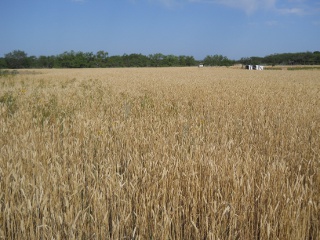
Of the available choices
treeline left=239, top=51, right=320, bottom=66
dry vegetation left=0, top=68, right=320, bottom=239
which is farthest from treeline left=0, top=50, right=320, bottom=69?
dry vegetation left=0, top=68, right=320, bottom=239

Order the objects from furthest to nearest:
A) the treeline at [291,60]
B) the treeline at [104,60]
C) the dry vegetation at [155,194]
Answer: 1. the treeline at [104,60]
2. the treeline at [291,60]
3. the dry vegetation at [155,194]

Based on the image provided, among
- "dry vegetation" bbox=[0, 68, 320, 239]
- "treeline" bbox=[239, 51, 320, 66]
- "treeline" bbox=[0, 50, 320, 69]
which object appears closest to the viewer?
"dry vegetation" bbox=[0, 68, 320, 239]

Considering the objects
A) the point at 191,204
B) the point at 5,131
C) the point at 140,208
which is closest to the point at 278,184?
the point at 191,204

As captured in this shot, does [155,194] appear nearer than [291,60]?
Yes

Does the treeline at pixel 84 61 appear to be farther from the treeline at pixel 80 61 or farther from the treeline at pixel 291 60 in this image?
the treeline at pixel 291 60

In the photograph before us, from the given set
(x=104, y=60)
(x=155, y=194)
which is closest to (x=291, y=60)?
(x=104, y=60)

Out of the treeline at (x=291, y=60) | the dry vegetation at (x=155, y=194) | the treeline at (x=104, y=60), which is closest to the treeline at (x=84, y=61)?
the treeline at (x=104, y=60)

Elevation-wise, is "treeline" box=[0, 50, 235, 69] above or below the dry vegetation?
above

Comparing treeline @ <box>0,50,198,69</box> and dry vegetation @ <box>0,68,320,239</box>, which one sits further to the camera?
treeline @ <box>0,50,198,69</box>

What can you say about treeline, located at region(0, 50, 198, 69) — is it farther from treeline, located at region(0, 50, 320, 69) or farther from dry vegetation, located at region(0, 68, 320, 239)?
dry vegetation, located at region(0, 68, 320, 239)

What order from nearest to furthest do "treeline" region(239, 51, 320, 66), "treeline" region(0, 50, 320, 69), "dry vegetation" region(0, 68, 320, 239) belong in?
"dry vegetation" region(0, 68, 320, 239) < "treeline" region(239, 51, 320, 66) < "treeline" region(0, 50, 320, 69)

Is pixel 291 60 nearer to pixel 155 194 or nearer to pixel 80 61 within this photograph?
pixel 80 61

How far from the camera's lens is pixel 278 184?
84.4 inches

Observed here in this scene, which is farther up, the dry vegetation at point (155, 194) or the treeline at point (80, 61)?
the treeline at point (80, 61)
